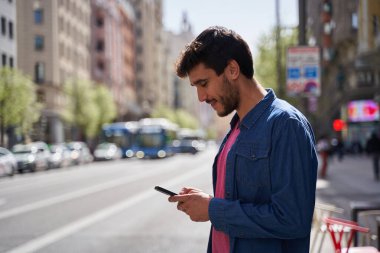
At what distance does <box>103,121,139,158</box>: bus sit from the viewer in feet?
191

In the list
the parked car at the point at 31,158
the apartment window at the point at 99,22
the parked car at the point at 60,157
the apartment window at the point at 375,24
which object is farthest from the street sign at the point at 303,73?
the apartment window at the point at 99,22

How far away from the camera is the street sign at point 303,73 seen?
11.0 meters

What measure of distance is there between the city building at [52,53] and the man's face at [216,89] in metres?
45.7

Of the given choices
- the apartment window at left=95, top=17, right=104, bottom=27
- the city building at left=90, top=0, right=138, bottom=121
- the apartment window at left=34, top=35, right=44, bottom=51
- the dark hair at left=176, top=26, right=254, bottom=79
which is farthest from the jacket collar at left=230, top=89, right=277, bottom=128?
the apartment window at left=95, top=17, right=104, bottom=27

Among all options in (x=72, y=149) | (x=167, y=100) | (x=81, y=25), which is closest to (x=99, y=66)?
(x=81, y=25)

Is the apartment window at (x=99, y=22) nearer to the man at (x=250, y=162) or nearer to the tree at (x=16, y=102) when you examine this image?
the tree at (x=16, y=102)

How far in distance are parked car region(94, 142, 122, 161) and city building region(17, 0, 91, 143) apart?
16.9 ft

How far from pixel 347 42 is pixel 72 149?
21671mm

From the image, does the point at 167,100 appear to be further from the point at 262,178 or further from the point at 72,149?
the point at 262,178

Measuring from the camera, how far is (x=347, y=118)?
168 feet

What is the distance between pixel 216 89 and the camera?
2.53 meters

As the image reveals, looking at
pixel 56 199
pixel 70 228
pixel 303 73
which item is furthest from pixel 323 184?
pixel 70 228

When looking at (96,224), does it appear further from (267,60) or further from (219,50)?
(267,60)

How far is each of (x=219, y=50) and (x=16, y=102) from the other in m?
37.2
